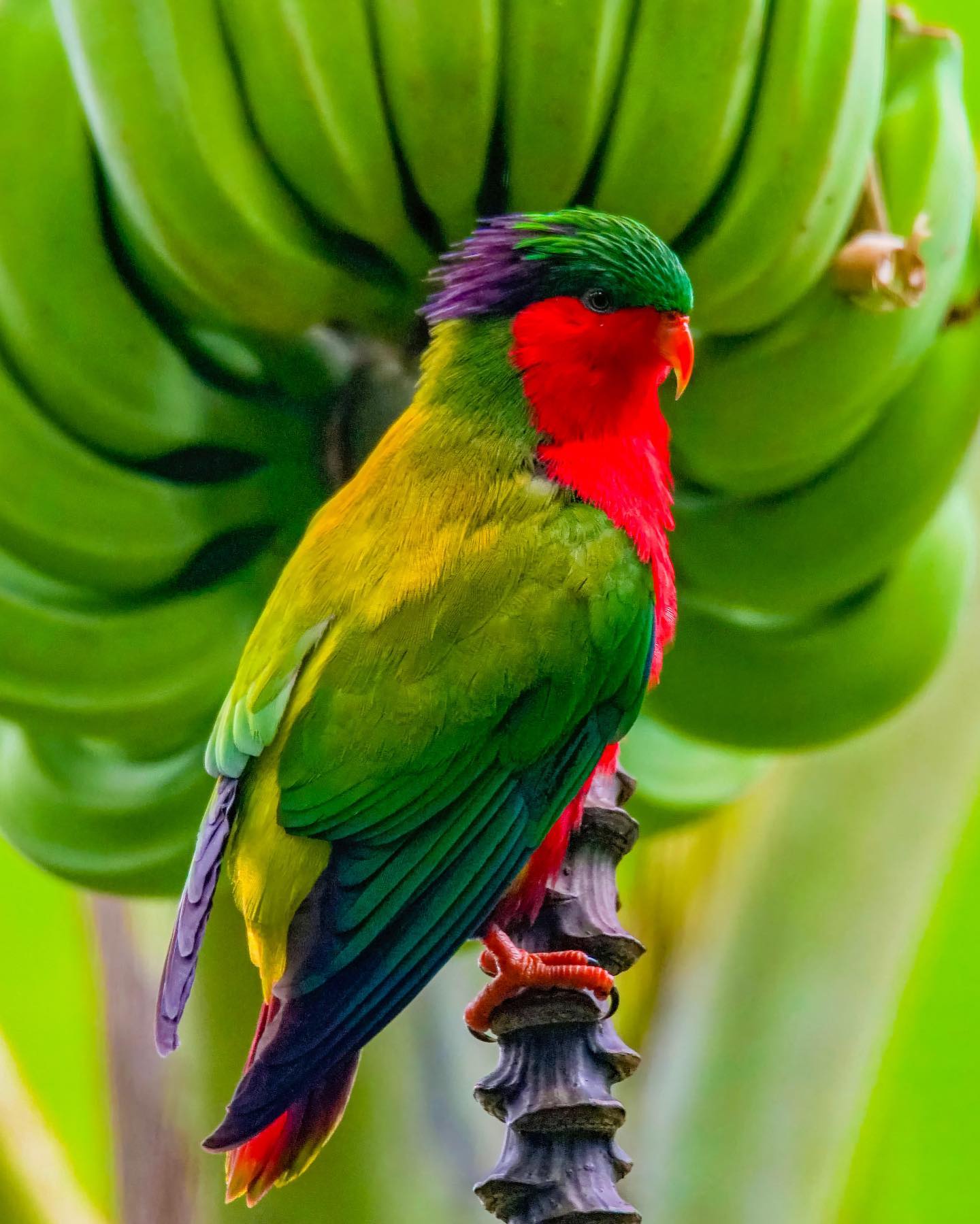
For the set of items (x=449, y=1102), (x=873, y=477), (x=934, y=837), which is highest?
(x=873, y=477)

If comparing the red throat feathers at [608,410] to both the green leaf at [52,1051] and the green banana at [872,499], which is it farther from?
the green leaf at [52,1051]

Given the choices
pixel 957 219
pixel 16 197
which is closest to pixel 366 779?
pixel 16 197

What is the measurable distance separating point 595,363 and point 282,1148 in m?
0.46

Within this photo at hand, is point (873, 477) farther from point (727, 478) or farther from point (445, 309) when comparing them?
point (445, 309)

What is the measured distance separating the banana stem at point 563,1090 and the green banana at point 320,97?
1.26ft

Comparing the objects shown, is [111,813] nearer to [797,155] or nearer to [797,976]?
[797,976]

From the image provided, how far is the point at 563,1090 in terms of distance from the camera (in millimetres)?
573

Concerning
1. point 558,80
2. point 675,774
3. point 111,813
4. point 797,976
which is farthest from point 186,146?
point 797,976

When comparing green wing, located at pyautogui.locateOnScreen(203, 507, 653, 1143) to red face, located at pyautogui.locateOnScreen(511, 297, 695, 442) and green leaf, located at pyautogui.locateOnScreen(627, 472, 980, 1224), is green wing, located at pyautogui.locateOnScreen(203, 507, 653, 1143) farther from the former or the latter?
green leaf, located at pyautogui.locateOnScreen(627, 472, 980, 1224)

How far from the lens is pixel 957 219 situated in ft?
3.04

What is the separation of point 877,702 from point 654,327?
35cm

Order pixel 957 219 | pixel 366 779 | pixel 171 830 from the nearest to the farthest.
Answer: pixel 366 779
pixel 957 219
pixel 171 830

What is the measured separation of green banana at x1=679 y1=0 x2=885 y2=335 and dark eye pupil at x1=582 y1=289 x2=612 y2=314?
0.05 meters

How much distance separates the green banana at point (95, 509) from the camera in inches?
33.4
